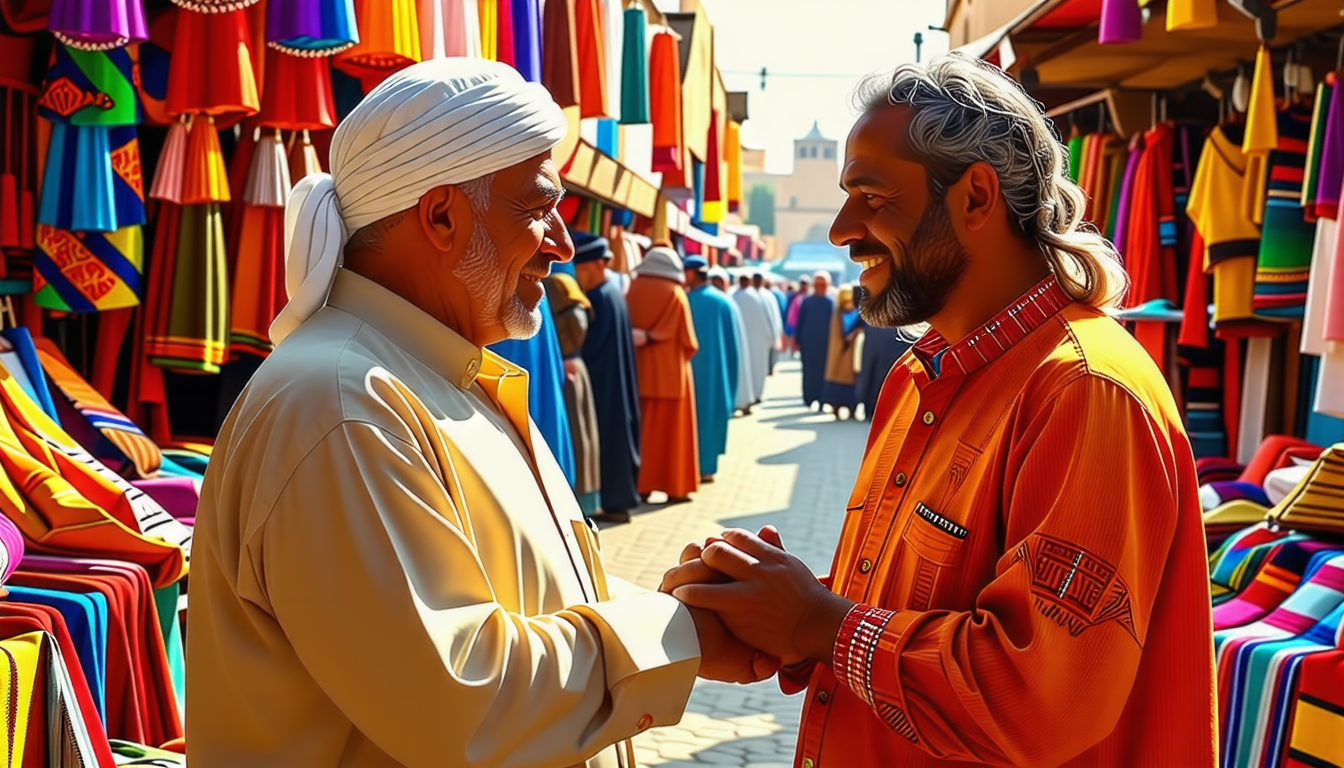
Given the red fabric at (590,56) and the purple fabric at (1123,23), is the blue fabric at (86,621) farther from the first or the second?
the purple fabric at (1123,23)

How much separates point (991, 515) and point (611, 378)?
23.3 feet

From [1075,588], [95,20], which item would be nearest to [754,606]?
[1075,588]

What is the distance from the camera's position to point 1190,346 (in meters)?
5.91

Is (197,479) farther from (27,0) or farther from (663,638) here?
(663,638)

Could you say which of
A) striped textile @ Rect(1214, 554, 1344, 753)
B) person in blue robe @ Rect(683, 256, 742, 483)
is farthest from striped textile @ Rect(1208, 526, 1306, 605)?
person in blue robe @ Rect(683, 256, 742, 483)

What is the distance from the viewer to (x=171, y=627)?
153 inches

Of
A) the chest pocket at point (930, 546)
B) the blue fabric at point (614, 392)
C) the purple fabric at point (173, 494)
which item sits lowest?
the blue fabric at point (614, 392)

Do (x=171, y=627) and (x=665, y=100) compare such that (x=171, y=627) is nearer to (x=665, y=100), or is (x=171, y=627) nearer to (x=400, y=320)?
(x=400, y=320)

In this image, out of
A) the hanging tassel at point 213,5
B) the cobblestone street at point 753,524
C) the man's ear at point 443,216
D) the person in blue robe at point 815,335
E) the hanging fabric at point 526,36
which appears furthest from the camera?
the person in blue robe at point 815,335

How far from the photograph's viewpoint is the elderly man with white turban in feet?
5.19

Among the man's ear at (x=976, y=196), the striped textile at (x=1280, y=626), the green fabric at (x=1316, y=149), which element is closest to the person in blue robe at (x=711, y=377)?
the green fabric at (x=1316, y=149)

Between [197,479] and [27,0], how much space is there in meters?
1.74

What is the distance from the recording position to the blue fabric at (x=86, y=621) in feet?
10.4

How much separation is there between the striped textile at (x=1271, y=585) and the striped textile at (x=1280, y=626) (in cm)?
7
